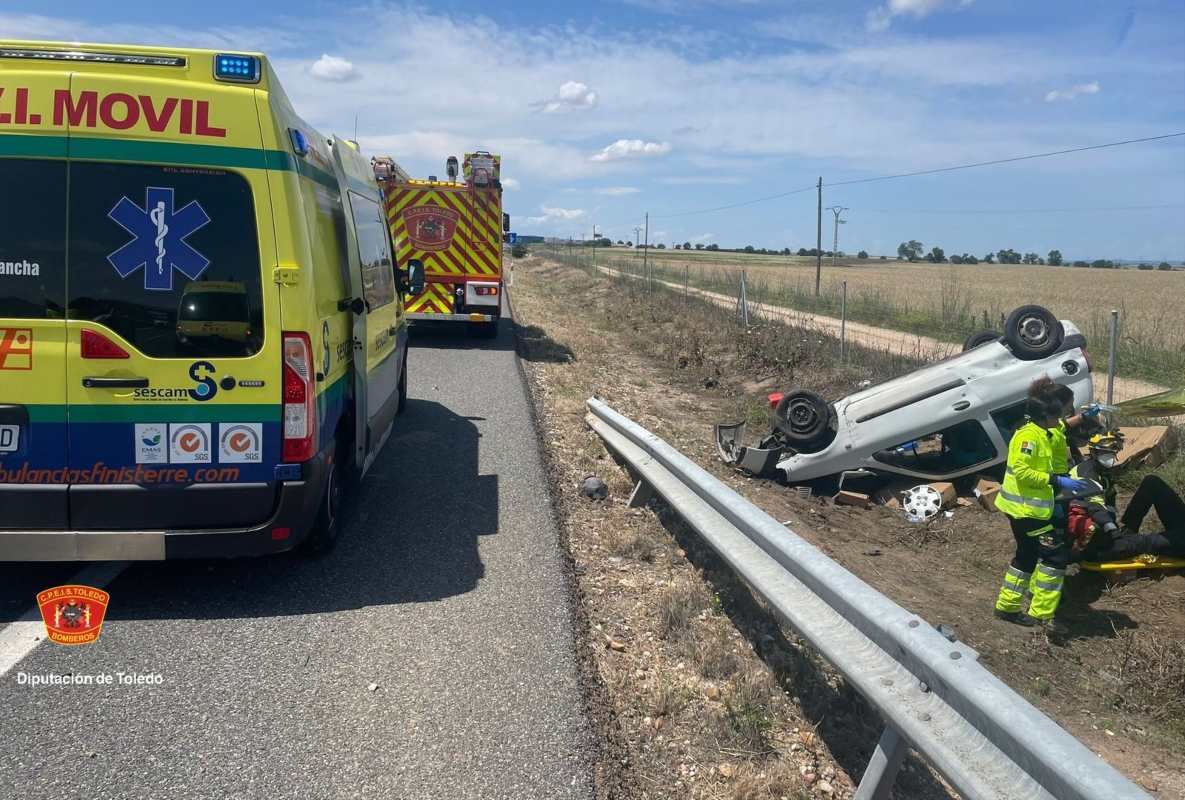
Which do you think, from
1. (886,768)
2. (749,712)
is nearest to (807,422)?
(749,712)

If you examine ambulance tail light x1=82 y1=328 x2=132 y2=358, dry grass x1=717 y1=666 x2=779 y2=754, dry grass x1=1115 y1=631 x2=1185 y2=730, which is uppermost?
ambulance tail light x1=82 y1=328 x2=132 y2=358

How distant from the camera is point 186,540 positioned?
446cm

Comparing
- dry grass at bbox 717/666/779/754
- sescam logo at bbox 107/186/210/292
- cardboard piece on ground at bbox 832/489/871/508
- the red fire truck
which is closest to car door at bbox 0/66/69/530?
sescam logo at bbox 107/186/210/292

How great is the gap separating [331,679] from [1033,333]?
6.12 metres

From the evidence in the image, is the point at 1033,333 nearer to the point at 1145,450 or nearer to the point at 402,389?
the point at 1145,450

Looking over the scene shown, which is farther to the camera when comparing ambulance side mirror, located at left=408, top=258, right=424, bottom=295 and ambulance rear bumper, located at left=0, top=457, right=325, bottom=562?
ambulance side mirror, located at left=408, top=258, right=424, bottom=295

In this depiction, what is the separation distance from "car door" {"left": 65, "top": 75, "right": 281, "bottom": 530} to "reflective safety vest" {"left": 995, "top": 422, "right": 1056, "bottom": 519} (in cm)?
403

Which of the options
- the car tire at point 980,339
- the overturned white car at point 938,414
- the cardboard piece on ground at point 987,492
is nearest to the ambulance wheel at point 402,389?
the overturned white car at point 938,414

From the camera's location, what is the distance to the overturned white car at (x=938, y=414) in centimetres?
733

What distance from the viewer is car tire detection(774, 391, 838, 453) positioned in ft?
25.7

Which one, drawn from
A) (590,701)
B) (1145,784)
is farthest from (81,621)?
(1145,784)

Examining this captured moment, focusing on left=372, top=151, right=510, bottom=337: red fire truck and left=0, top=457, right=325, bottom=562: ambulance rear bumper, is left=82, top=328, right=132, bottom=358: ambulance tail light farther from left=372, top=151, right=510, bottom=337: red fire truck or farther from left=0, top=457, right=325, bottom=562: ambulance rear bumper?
left=372, top=151, right=510, bottom=337: red fire truck

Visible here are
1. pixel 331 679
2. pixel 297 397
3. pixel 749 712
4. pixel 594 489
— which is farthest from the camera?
pixel 594 489

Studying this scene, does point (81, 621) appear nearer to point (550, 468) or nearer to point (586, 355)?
point (550, 468)
